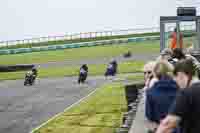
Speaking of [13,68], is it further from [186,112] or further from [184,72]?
[186,112]

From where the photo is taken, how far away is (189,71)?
182 inches

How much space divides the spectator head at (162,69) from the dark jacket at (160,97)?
68 millimetres

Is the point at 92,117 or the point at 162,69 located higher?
the point at 162,69

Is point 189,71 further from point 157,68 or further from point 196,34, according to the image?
point 196,34

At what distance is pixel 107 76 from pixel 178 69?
30.6m

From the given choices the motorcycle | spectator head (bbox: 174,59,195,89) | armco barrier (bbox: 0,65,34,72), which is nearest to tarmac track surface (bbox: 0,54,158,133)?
the motorcycle

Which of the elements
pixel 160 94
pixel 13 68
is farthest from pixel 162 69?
pixel 13 68

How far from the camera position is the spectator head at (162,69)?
240 inches

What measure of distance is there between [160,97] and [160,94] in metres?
0.05

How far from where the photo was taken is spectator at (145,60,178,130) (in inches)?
236

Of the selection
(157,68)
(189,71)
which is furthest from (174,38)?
(189,71)

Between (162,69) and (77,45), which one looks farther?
(77,45)

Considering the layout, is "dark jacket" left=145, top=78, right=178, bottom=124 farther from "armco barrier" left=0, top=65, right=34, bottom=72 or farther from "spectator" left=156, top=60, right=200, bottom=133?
"armco barrier" left=0, top=65, right=34, bottom=72

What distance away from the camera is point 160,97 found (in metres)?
6.00
